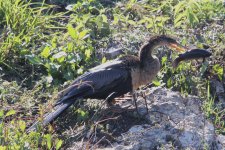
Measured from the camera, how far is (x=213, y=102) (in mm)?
5789

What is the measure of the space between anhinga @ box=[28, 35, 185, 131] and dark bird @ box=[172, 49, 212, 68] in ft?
0.80

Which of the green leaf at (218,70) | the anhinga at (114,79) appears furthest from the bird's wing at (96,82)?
the green leaf at (218,70)

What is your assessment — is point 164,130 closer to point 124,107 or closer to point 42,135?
point 124,107

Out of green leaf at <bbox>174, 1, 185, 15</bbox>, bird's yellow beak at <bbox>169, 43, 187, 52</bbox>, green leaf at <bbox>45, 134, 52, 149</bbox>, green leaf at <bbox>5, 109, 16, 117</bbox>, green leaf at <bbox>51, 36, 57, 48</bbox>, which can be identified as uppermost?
green leaf at <bbox>174, 1, 185, 15</bbox>

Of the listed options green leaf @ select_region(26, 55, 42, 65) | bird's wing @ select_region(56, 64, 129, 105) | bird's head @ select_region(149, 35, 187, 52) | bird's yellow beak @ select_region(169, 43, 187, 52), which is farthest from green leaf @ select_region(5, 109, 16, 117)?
bird's yellow beak @ select_region(169, 43, 187, 52)

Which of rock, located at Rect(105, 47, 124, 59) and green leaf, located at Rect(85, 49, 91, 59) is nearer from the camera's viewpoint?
green leaf, located at Rect(85, 49, 91, 59)

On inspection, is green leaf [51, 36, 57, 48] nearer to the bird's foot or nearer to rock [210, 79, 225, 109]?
the bird's foot

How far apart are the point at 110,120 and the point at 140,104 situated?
38cm

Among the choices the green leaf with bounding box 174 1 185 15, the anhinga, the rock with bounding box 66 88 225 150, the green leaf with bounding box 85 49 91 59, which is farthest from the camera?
the green leaf with bounding box 174 1 185 15

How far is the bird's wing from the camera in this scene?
548 cm

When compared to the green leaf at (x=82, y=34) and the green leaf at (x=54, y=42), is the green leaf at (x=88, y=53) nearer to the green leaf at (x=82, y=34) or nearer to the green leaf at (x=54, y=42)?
the green leaf at (x=82, y=34)

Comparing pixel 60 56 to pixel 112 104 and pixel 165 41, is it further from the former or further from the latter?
pixel 165 41

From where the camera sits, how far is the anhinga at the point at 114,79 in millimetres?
5469

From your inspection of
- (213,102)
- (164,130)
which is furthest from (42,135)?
(213,102)
